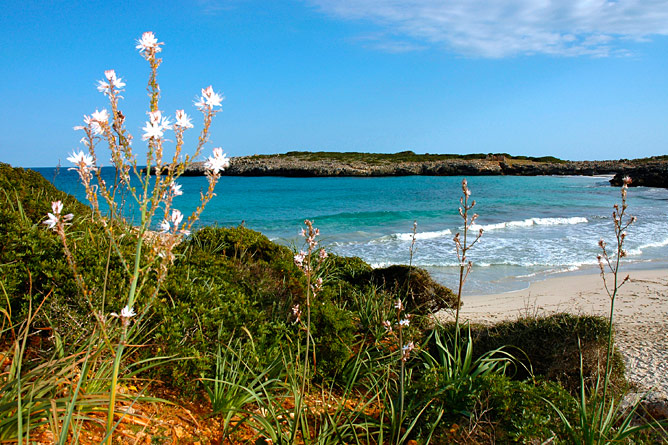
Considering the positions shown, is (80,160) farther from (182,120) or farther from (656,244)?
(656,244)

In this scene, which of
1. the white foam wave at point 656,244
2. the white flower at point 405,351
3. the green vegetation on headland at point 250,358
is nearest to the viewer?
the white flower at point 405,351

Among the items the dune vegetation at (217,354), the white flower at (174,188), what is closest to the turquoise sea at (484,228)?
the dune vegetation at (217,354)

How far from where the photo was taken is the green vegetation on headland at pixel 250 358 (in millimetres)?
3178

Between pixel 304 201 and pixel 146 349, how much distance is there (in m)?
38.2

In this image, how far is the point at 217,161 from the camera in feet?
7.04

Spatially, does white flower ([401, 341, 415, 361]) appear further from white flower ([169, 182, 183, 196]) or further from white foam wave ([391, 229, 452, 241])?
Result: white foam wave ([391, 229, 452, 241])

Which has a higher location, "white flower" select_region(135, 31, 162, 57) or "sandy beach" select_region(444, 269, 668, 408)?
"white flower" select_region(135, 31, 162, 57)

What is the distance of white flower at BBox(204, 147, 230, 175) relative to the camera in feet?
7.00

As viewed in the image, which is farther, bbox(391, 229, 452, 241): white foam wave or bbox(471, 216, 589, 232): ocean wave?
bbox(471, 216, 589, 232): ocean wave

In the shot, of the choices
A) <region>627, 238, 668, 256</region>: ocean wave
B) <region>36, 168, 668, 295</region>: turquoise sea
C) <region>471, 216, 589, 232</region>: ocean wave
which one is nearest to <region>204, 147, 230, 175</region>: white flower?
<region>36, 168, 668, 295</region>: turquoise sea

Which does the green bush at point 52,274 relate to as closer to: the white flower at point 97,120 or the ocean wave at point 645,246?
the white flower at point 97,120

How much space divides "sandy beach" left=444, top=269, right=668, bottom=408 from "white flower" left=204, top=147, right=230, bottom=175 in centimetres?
477

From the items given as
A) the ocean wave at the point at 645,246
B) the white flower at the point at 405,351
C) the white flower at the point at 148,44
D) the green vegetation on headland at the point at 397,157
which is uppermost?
the green vegetation on headland at the point at 397,157

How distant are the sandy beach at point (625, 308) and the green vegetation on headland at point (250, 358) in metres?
0.99
